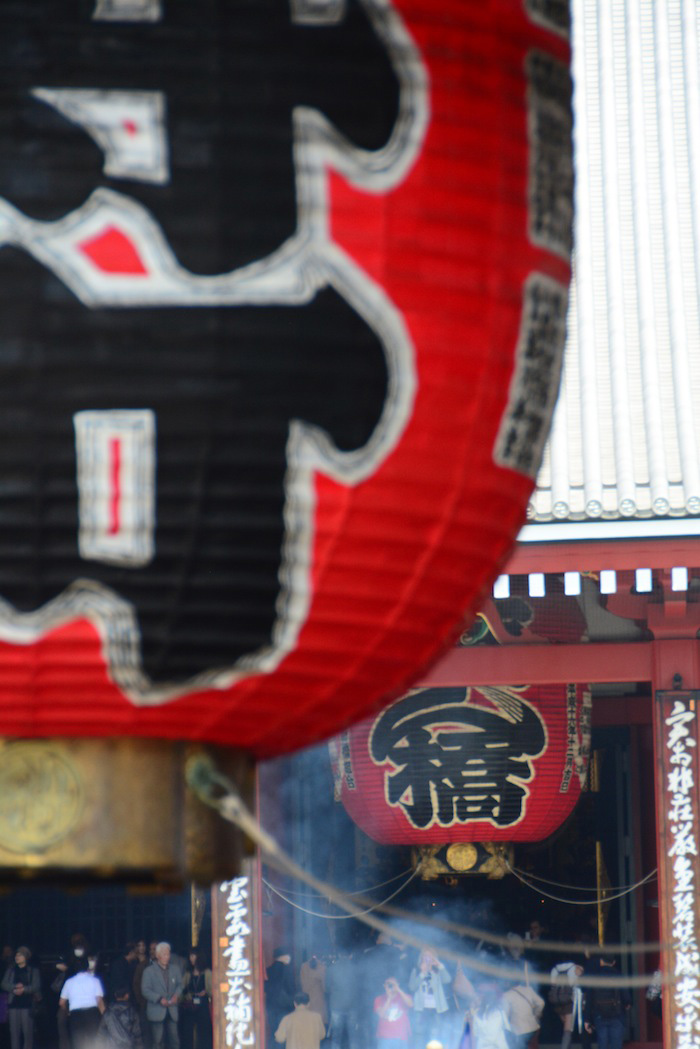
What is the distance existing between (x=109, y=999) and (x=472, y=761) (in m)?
3.81

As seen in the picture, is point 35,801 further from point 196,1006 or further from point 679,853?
point 196,1006

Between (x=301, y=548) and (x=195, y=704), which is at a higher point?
(x=301, y=548)

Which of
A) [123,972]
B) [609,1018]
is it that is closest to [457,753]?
[609,1018]

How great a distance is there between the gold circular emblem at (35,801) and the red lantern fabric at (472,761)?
7794mm

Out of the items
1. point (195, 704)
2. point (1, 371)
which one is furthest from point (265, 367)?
point (195, 704)

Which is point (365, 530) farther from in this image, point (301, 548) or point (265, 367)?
point (265, 367)

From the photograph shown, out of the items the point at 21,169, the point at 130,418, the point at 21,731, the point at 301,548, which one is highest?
the point at 21,169

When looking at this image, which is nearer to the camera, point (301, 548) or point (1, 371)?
point (1, 371)

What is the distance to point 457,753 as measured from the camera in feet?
32.3

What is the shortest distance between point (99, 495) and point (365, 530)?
1.08 feet

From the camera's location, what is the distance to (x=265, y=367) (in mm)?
1899

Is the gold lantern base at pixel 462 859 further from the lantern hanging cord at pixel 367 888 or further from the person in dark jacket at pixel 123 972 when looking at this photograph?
the person in dark jacket at pixel 123 972

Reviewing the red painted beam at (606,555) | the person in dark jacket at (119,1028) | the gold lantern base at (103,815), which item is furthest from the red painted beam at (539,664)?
the gold lantern base at (103,815)

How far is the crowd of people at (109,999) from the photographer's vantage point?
11016mm
